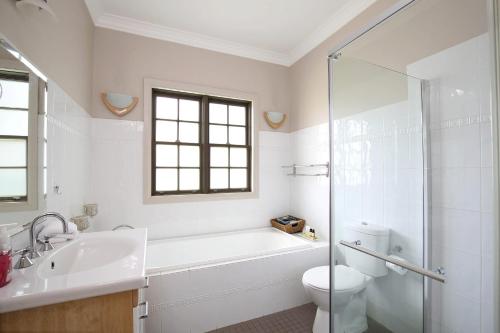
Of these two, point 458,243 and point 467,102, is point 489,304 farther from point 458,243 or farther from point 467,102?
point 467,102

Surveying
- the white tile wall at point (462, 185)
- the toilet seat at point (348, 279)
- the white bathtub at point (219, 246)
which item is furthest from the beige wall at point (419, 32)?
the white bathtub at point (219, 246)

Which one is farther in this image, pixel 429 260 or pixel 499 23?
pixel 429 260

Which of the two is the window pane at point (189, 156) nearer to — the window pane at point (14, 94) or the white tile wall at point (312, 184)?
the white tile wall at point (312, 184)

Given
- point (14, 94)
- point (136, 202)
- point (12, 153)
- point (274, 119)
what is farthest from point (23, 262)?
point (274, 119)

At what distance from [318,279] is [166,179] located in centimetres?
190

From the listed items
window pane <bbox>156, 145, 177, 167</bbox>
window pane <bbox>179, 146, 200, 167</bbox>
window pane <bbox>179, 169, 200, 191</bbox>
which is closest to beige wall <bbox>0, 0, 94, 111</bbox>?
window pane <bbox>156, 145, 177, 167</bbox>

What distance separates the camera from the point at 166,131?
2.75 m

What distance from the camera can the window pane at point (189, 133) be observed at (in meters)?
2.81

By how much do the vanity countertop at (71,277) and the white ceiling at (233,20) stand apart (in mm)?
2095

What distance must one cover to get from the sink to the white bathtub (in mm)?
918

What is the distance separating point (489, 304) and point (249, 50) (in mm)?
2986

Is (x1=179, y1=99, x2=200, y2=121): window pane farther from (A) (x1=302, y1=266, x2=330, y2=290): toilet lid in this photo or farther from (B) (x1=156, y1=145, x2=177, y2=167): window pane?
(A) (x1=302, y1=266, x2=330, y2=290): toilet lid

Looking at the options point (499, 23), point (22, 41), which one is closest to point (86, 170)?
point (22, 41)

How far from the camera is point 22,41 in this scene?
1131 mm
